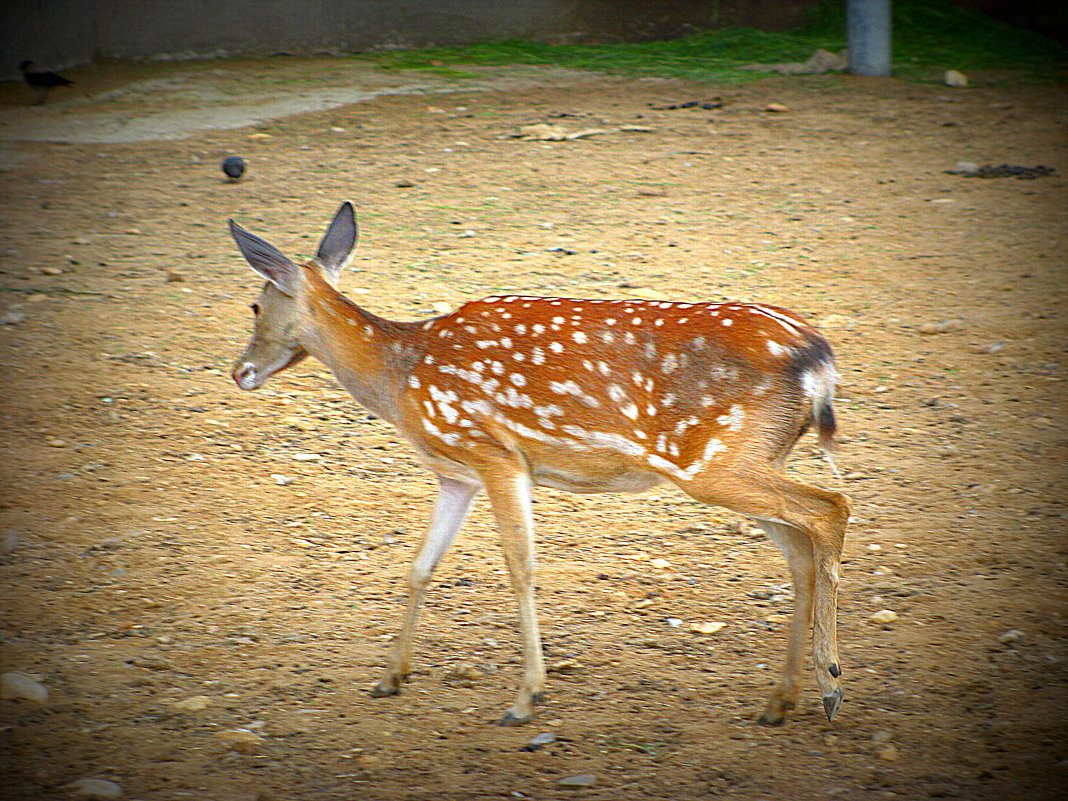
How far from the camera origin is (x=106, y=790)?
332cm

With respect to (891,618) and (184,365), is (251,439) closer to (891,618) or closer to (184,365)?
(184,365)

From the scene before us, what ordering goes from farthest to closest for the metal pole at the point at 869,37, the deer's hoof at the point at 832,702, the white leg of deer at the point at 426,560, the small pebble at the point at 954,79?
1. the small pebble at the point at 954,79
2. the metal pole at the point at 869,37
3. the white leg of deer at the point at 426,560
4. the deer's hoof at the point at 832,702

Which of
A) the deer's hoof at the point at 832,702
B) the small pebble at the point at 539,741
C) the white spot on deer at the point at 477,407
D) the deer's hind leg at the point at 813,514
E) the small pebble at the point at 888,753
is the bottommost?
the small pebble at the point at 888,753

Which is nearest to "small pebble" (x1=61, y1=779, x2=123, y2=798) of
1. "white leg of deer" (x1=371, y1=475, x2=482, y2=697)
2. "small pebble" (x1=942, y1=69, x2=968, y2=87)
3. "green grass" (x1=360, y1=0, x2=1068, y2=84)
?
"white leg of deer" (x1=371, y1=475, x2=482, y2=697)

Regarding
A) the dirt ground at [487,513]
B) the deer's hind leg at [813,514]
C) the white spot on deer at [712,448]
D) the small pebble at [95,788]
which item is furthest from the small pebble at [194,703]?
the white spot on deer at [712,448]

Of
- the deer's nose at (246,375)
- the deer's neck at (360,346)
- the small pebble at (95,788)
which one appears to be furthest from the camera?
the deer's nose at (246,375)

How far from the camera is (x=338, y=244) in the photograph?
4344 millimetres

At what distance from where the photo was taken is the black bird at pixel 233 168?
29.9ft

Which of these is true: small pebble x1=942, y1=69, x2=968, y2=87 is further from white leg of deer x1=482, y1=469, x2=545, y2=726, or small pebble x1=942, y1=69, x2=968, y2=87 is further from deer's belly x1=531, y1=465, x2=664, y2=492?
white leg of deer x1=482, y1=469, x2=545, y2=726

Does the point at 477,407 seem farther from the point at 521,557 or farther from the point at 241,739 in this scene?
the point at 241,739

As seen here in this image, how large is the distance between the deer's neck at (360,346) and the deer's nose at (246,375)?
8.8 inches

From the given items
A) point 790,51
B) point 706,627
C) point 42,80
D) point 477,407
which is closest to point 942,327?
point 706,627

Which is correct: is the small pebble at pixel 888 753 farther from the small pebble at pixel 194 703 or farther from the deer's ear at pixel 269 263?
the deer's ear at pixel 269 263

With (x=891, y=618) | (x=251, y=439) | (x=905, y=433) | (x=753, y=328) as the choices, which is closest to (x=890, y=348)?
(x=905, y=433)
